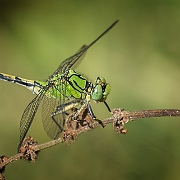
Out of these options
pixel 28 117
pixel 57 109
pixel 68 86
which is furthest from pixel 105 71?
pixel 28 117

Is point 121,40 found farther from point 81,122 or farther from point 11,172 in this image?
point 81,122

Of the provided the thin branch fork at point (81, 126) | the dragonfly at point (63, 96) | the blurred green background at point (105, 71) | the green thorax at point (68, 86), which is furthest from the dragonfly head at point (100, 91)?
the blurred green background at point (105, 71)

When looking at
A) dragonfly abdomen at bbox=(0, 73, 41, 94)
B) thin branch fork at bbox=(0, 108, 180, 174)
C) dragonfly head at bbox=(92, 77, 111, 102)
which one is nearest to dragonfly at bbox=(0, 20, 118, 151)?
dragonfly head at bbox=(92, 77, 111, 102)

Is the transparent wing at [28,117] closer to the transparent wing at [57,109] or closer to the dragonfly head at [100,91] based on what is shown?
the transparent wing at [57,109]

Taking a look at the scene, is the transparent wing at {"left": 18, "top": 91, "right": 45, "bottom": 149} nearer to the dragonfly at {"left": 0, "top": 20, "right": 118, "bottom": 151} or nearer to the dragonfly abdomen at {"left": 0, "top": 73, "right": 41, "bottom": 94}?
the dragonfly at {"left": 0, "top": 20, "right": 118, "bottom": 151}

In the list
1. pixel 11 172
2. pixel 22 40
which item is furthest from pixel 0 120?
pixel 22 40

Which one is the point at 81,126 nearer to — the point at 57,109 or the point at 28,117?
the point at 28,117
